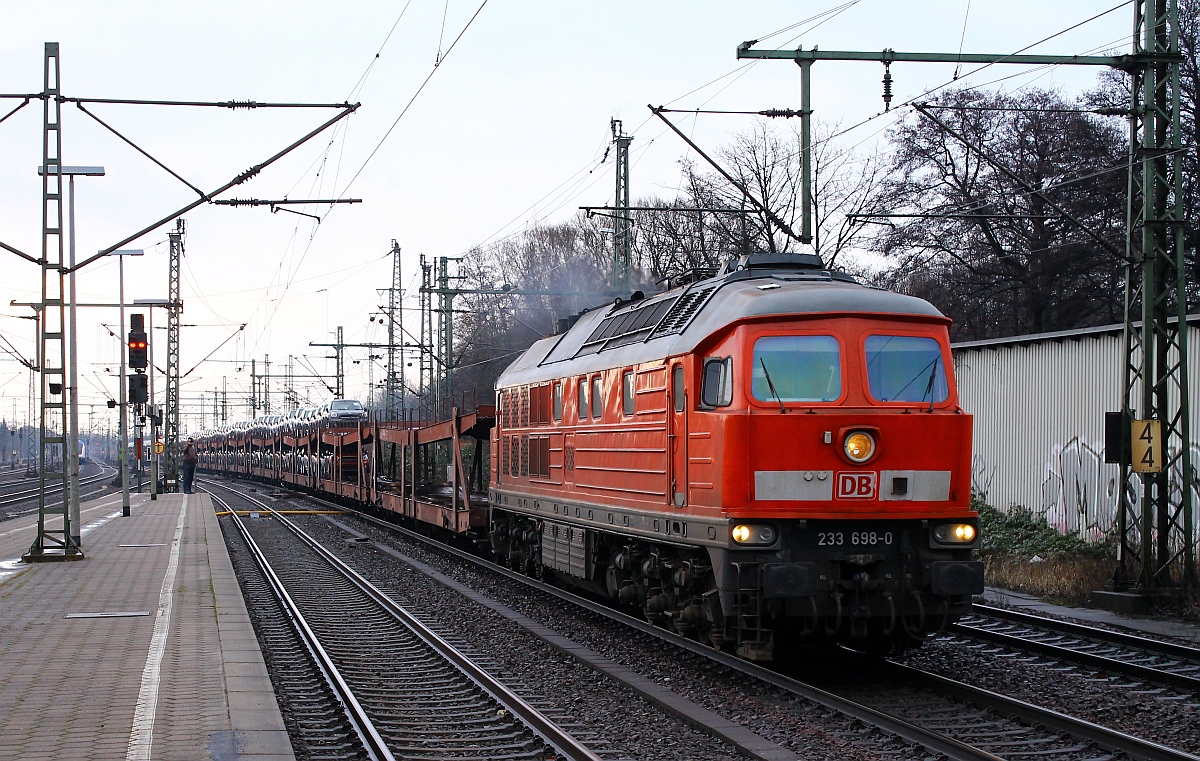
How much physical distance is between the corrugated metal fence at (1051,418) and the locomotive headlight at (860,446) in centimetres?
973

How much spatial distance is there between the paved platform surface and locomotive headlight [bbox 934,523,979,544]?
134 inches

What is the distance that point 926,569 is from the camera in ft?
33.6

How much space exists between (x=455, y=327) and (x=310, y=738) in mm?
52904

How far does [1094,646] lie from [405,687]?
6731 mm

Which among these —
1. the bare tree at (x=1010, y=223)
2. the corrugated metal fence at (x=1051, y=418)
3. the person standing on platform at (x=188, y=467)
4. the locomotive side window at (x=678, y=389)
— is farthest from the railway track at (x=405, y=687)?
the person standing on platform at (x=188, y=467)

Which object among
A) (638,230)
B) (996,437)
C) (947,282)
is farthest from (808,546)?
(638,230)

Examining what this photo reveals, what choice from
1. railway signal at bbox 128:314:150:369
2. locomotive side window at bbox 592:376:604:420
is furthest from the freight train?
railway signal at bbox 128:314:150:369

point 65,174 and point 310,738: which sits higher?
point 65,174

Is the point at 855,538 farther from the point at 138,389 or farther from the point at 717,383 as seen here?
the point at 138,389

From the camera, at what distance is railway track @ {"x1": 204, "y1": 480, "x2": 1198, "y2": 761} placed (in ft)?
26.0

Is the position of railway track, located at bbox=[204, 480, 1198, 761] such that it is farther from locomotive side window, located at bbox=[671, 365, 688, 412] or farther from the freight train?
locomotive side window, located at bbox=[671, 365, 688, 412]

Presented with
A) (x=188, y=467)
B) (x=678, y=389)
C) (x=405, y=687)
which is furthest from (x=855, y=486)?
(x=188, y=467)

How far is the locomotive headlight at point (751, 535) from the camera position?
10.0m

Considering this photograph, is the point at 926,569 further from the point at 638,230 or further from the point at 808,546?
the point at 638,230
